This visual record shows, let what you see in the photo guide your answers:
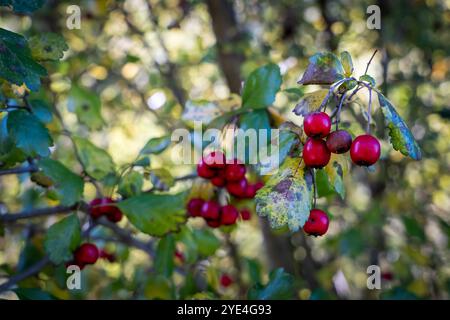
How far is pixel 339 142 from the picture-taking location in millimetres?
986

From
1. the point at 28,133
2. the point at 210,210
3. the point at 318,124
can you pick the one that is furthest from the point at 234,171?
the point at 28,133

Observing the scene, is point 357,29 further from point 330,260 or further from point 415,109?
point 330,260

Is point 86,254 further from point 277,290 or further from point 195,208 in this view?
point 277,290

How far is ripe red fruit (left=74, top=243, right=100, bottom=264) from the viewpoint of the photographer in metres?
1.52

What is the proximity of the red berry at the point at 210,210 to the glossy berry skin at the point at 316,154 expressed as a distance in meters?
0.56

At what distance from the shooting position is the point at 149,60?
3463 mm

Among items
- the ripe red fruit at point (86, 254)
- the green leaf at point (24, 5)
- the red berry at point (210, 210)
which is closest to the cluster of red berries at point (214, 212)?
the red berry at point (210, 210)

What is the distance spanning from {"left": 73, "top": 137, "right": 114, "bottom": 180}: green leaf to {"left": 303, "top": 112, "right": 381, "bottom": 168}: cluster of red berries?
0.75 m

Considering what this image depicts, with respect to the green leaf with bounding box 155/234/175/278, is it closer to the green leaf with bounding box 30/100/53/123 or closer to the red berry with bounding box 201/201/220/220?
the red berry with bounding box 201/201/220/220

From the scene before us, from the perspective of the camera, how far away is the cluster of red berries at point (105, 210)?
1538mm

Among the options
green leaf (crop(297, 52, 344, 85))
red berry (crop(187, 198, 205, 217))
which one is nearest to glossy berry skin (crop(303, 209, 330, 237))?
green leaf (crop(297, 52, 344, 85))

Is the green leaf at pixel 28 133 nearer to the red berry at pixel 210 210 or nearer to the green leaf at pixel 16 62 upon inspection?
the green leaf at pixel 16 62

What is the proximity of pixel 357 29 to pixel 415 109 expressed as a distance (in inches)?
34.4
